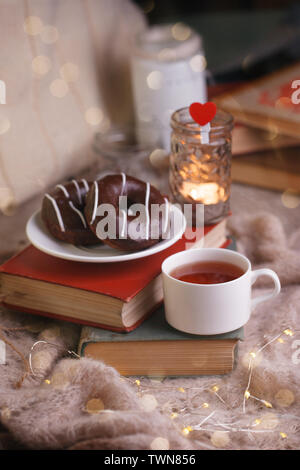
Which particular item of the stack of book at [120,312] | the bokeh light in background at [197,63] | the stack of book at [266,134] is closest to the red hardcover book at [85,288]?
the stack of book at [120,312]

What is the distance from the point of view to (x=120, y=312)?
74cm

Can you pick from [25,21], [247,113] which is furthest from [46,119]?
[247,113]

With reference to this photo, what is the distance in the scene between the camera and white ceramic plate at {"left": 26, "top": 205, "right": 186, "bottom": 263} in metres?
0.78

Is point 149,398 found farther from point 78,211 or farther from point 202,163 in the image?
point 202,163

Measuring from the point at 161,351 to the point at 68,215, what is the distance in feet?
0.80

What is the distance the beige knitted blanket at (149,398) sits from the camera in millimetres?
607

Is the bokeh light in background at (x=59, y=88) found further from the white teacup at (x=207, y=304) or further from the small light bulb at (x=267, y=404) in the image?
the small light bulb at (x=267, y=404)

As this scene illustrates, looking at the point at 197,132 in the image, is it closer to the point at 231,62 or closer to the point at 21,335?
the point at 21,335

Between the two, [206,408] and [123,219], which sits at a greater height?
[123,219]

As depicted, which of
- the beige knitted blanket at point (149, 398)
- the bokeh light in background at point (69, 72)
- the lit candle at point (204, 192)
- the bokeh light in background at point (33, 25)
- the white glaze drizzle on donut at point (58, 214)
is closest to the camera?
the beige knitted blanket at point (149, 398)

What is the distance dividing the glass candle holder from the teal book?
0.25 meters

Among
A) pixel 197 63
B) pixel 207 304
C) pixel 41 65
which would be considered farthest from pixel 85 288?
pixel 197 63

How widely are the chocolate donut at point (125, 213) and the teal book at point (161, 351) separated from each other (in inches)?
4.8

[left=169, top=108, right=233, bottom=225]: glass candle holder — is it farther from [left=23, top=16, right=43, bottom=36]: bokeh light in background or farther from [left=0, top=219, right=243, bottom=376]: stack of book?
[left=23, top=16, right=43, bottom=36]: bokeh light in background
